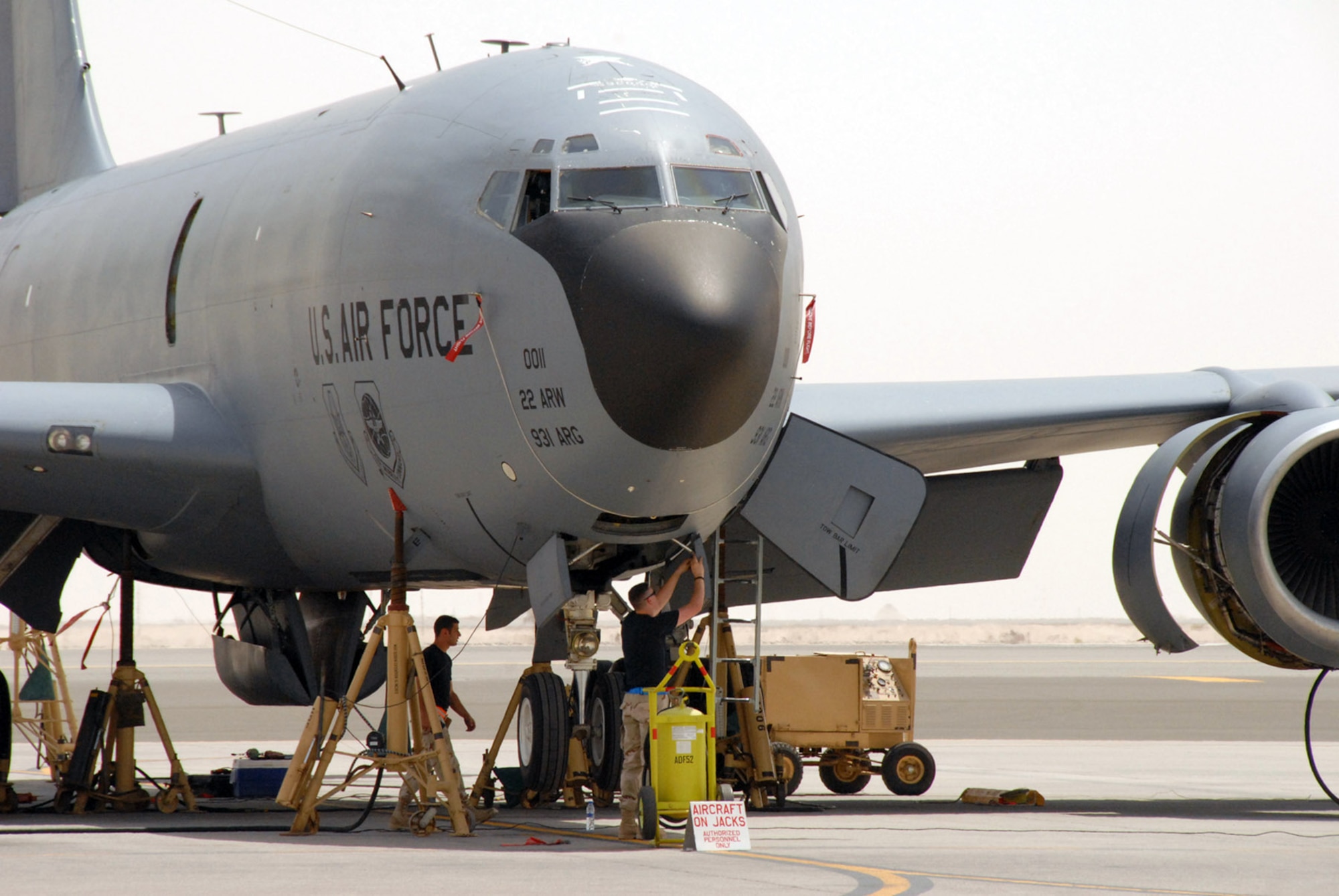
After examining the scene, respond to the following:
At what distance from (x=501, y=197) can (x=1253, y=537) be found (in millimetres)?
6529

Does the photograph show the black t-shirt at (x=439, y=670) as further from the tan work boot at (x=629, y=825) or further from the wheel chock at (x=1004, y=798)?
the wheel chock at (x=1004, y=798)

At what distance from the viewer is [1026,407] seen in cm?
1659

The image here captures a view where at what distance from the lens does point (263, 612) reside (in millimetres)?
17078

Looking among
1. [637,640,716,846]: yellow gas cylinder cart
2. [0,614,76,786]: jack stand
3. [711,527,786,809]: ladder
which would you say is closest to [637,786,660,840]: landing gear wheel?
[637,640,716,846]: yellow gas cylinder cart

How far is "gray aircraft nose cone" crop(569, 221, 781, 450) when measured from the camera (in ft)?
36.5

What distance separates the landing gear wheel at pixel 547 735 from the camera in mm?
13953

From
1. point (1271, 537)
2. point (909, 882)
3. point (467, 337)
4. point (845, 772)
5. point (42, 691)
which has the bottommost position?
point (909, 882)

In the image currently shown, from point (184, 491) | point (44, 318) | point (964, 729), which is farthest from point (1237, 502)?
point (964, 729)

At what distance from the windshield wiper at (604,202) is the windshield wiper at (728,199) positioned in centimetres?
66

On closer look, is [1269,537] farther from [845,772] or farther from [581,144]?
[581,144]

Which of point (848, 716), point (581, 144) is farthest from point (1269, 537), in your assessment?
point (581, 144)

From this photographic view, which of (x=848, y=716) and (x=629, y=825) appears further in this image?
(x=848, y=716)

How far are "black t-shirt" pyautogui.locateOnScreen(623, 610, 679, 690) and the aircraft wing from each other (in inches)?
134

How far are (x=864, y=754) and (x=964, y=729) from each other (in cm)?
1087
